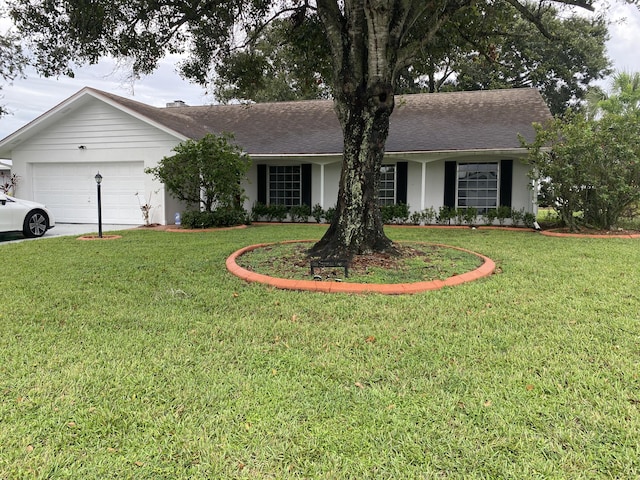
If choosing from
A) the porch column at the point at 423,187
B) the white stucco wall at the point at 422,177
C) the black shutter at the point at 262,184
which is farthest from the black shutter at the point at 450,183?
the black shutter at the point at 262,184

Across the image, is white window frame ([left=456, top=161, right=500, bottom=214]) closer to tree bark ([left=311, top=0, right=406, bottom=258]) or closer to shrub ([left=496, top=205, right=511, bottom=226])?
shrub ([left=496, top=205, right=511, bottom=226])

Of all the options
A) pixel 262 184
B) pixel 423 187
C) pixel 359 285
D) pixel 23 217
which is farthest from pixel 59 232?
pixel 423 187

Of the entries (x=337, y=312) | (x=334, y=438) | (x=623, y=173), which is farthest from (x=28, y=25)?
(x=623, y=173)

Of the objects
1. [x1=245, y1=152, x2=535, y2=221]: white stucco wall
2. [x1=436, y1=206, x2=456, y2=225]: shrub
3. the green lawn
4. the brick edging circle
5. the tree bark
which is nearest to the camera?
the green lawn

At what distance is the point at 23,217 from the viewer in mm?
9531

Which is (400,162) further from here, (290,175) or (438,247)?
(438,247)

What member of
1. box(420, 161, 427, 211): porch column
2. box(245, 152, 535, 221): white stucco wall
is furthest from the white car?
box(420, 161, 427, 211): porch column

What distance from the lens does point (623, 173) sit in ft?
30.1

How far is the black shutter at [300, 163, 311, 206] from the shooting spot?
14.4m

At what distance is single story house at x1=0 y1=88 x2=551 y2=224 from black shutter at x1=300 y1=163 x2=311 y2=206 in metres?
0.04

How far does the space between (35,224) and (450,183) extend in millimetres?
11701

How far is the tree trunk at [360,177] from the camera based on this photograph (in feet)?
20.0

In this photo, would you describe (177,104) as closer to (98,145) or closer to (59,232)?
(98,145)

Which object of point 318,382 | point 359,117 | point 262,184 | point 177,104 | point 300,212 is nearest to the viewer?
point 318,382
